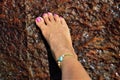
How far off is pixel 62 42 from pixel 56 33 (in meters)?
0.10

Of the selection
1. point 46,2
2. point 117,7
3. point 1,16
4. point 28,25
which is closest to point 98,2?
point 117,7

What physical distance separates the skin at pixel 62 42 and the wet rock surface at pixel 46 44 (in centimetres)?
4

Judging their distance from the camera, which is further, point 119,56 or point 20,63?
point 20,63

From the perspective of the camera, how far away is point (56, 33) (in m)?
2.75

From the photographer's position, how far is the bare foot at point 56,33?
2.57m

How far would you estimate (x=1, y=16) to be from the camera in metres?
2.59

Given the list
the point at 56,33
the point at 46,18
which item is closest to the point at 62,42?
the point at 56,33

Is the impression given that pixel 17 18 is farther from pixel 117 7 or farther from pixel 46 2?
pixel 117 7

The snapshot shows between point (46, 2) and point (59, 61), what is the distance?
0.44 m

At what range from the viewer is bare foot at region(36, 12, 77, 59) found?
2.57m

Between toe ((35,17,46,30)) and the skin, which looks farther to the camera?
toe ((35,17,46,30))

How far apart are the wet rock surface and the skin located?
44 millimetres

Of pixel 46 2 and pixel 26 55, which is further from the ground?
pixel 46 2

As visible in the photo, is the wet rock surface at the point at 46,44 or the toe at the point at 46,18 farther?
the toe at the point at 46,18
